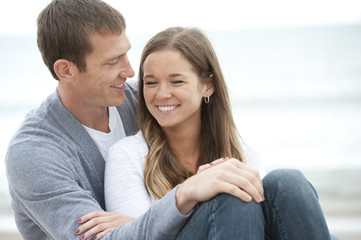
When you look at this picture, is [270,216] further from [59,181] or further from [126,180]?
[59,181]

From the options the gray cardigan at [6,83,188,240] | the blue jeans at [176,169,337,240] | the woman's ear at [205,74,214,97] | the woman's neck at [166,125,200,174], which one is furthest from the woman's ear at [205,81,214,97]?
the blue jeans at [176,169,337,240]

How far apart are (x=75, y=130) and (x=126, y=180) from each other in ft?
1.17

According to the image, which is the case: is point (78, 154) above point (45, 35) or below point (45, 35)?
below

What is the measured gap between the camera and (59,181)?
6.33ft

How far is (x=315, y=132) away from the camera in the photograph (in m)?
8.74

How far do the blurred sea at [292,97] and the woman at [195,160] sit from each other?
31cm

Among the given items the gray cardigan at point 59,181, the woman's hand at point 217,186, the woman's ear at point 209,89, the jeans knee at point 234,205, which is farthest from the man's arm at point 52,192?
the woman's ear at point 209,89

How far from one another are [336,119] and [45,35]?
826cm

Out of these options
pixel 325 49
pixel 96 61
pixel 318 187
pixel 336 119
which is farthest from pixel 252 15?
pixel 96 61

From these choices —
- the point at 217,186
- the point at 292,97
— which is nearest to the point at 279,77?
the point at 292,97

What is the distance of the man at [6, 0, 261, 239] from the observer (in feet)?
6.20

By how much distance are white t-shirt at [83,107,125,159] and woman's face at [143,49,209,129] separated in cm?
27

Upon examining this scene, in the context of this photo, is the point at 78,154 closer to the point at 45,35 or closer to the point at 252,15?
the point at 45,35

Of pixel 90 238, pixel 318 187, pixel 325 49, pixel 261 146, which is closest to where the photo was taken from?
pixel 90 238
